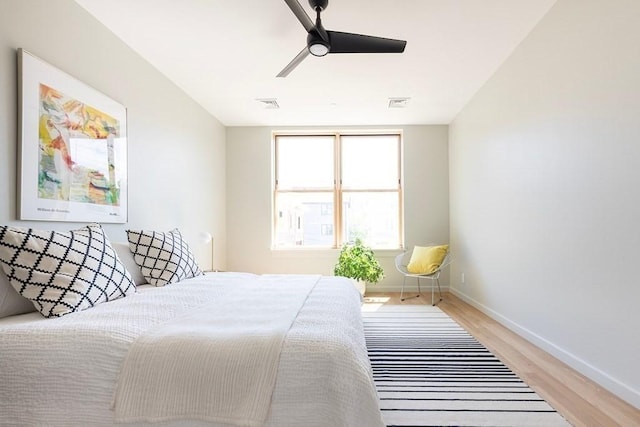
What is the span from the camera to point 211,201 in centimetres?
510

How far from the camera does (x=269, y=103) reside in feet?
15.2

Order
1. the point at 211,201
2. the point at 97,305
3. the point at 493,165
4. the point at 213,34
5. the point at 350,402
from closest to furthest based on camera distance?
the point at 350,402, the point at 97,305, the point at 213,34, the point at 493,165, the point at 211,201

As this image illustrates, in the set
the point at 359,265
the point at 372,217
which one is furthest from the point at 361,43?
the point at 372,217

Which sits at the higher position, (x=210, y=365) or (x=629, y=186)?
(x=629, y=186)

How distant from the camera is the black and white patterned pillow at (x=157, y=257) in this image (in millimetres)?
2674

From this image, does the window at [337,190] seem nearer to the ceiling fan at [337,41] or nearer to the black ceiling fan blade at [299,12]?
the ceiling fan at [337,41]

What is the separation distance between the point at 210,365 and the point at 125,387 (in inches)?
11.4

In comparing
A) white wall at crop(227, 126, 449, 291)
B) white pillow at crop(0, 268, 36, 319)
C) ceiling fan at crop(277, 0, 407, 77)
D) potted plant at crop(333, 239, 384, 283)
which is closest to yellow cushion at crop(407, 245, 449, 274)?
potted plant at crop(333, 239, 384, 283)

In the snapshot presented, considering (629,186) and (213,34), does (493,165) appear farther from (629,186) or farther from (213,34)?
(213,34)

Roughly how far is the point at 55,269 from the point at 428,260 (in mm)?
4006

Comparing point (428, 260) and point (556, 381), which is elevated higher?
point (428, 260)

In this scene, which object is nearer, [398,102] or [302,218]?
[398,102]

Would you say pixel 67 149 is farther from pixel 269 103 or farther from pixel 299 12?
pixel 269 103

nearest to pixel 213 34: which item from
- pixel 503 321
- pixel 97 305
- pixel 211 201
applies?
pixel 97 305
